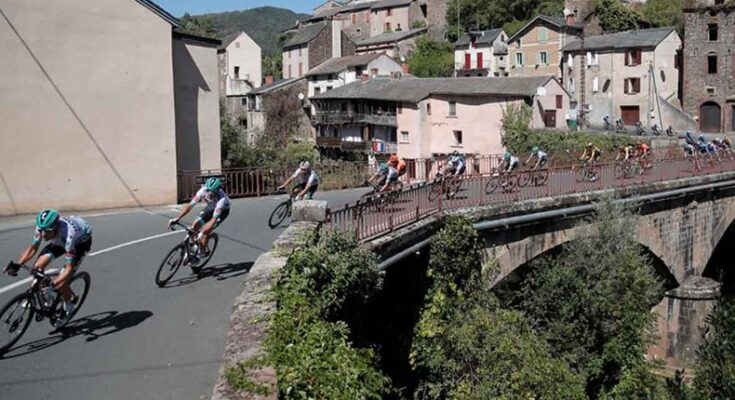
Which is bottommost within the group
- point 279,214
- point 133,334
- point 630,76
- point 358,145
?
point 133,334

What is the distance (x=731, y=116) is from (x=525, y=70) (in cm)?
2002

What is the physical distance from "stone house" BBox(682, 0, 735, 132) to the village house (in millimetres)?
13789

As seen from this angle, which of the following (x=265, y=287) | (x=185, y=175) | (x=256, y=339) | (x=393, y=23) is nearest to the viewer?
(x=256, y=339)

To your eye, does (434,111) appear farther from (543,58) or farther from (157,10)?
(157,10)

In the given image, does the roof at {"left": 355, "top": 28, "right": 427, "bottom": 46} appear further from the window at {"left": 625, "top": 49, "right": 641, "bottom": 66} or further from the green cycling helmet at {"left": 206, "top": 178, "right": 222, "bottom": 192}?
the green cycling helmet at {"left": 206, "top": 178, "right": 222, "bottom": 192}

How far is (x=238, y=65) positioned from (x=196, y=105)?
62585 mm

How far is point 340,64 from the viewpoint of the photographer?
230 feet

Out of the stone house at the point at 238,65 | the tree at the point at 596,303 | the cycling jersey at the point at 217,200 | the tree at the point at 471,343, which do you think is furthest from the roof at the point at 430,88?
the cycling jersey at the point at 217,200

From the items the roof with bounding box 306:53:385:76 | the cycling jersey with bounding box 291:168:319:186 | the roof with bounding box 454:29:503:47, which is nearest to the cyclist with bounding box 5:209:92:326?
the cycling jersey with bounding box 291:168:319:186

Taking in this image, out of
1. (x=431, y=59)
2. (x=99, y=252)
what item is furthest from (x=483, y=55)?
(x=99, y=252)

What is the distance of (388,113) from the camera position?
2162 inches

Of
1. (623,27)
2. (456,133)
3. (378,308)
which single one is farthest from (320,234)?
(623,27)

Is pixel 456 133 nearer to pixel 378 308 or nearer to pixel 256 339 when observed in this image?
pixel 378 308

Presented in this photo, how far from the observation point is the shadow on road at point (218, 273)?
11336 mm
